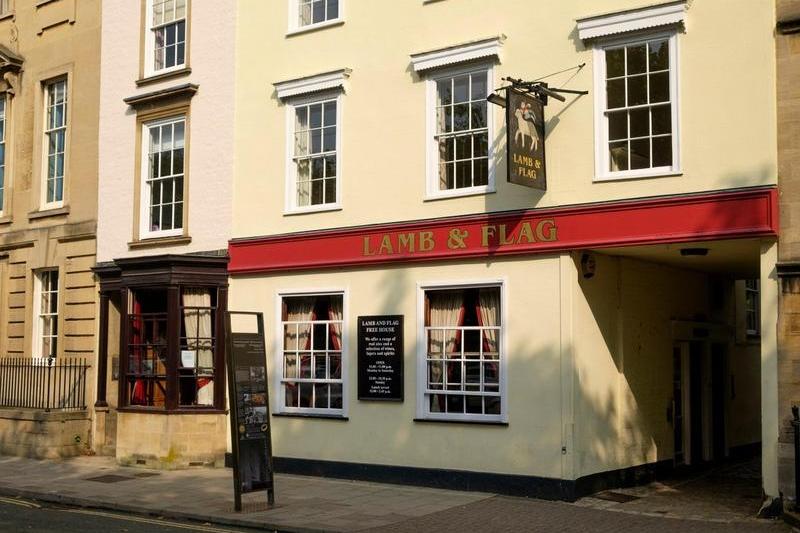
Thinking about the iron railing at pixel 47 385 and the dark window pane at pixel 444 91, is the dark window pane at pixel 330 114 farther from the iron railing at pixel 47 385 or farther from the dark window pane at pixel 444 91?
the iron railing at pixel 47 385

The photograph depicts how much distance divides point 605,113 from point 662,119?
79cm

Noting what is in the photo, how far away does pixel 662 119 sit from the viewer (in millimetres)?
13289

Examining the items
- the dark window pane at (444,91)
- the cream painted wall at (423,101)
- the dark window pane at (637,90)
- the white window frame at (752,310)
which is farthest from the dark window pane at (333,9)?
the white window frame at (752,310)

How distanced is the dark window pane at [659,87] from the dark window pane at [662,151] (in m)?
0.54

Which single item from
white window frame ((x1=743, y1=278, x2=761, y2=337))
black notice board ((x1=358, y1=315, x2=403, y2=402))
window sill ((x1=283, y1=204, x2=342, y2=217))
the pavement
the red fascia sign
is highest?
window sill ((x1=283, y1=204, x2=342, y2=217))

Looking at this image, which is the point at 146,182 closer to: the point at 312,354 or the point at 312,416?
the point at 312,354

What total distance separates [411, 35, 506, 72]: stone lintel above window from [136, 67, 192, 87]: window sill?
5162 millimetres

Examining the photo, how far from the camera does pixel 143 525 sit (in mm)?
12125

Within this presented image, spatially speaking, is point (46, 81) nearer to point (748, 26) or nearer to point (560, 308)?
point (560, 308)

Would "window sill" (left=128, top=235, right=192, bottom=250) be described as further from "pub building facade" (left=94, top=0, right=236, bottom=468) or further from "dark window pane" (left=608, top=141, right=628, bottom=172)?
"dark window pane" (left=608, top=141, right=628, bottom=172)

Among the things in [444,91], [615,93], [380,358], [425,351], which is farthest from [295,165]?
[615,93]

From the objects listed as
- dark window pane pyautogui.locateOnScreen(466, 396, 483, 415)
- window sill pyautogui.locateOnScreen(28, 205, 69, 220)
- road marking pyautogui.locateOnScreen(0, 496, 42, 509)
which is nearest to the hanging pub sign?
dark window pane pyautogui.locateOnScreen(466, 396, 483, 415)

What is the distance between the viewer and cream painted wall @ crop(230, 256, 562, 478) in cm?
1383

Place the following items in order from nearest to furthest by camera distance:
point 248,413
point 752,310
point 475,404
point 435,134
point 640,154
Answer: point 248,413, point 640,154, point 475,404, point 435,134, point 752,310
